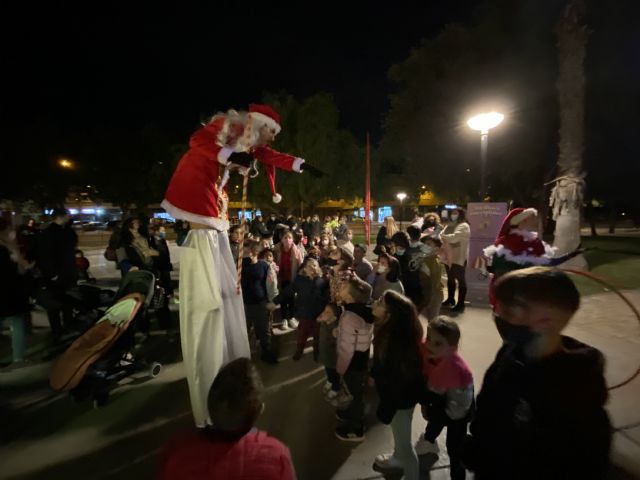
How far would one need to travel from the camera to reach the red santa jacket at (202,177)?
2.73 m

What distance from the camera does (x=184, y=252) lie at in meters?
2.73

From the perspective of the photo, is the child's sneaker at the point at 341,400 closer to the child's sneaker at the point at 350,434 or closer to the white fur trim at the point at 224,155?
the child's sneaker at the point at 350,434

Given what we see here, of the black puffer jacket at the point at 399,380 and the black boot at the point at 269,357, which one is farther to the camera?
the black boot at the point at 269,357

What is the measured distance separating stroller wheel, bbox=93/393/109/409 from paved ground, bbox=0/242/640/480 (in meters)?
0.06

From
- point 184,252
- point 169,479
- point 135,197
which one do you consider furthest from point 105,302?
point 135,197

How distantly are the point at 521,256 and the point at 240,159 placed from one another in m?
3.07

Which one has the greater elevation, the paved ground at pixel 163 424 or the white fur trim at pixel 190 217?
the white fur trim at pixel 190 217

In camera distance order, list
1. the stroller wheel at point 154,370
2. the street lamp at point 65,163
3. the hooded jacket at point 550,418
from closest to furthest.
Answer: the hooded jacket at point 550,418
the stroller wheel at point 154,370
the street lamp at point 65,163

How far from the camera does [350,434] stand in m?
3.15

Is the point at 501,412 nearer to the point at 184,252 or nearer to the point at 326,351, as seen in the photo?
the point at 184,252

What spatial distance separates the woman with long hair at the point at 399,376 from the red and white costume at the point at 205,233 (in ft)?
4.06

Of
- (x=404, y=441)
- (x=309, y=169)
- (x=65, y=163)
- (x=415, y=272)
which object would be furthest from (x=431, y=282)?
(x=65, y=163)

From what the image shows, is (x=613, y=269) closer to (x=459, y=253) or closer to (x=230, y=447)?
(x=459, y=253)

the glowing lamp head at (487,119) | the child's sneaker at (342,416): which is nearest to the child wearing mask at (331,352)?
the child's sneaker at (342,416)
